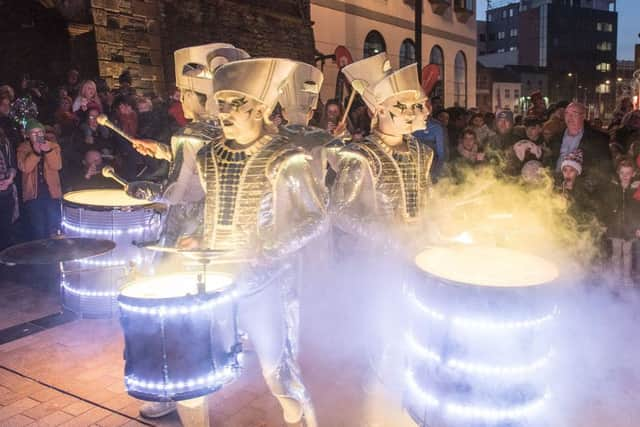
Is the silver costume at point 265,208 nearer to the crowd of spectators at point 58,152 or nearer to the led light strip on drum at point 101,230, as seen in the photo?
the led light strip on drum at point 101,230

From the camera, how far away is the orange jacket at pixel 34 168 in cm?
655

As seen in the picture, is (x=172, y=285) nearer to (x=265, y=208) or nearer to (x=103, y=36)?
(x=265, y=208)

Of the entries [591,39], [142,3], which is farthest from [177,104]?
[591,39]

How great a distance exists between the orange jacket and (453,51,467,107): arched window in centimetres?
2017

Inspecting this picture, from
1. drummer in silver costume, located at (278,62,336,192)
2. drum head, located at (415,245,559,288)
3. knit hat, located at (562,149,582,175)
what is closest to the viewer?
drum head, located at (415,245,559,288)

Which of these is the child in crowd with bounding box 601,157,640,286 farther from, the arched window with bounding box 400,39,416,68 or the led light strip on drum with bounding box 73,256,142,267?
the arched window with bounding box 400,39,416,68

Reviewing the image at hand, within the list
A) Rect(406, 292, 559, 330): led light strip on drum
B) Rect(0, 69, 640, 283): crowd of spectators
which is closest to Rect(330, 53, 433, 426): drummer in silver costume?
Rect(406, 292, 559, 330): led light strip on drum

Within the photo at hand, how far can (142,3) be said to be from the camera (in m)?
10.2

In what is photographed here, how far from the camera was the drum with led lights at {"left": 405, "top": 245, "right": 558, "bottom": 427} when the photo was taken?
2.40 meters

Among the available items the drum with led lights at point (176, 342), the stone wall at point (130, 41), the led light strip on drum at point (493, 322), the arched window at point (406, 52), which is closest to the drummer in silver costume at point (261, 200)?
the drum with led lights at point (176, 342)

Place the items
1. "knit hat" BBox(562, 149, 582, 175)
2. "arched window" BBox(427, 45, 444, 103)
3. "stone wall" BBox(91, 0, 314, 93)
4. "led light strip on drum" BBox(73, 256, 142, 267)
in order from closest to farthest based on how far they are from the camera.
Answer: "led light strip on drum" BBox(73, 256, 142, 267), "knit hat" BBox(562, 149, 582, 175), "stone wall" BBox(91, 0, 314, 93), "arched window" BBox(427, 45, 444, 103)

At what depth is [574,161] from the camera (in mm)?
6062

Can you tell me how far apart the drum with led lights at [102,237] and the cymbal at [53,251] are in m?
1.22

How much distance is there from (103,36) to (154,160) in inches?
154
